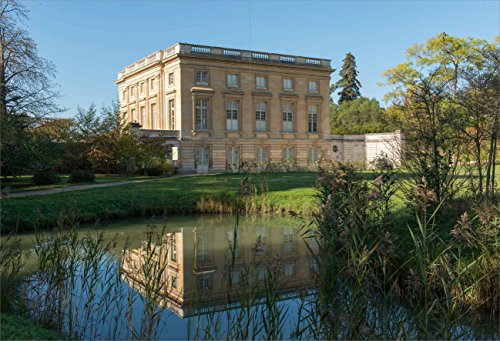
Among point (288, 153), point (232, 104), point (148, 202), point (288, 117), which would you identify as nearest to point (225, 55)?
point (232, 104)

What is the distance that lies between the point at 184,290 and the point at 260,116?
26126mm

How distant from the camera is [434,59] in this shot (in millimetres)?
28125

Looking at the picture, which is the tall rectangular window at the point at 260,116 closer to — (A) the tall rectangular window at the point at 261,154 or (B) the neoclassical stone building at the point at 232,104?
(B) the neoclassical stone building at the point at 232,104

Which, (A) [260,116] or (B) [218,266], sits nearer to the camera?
(B) [218,266]

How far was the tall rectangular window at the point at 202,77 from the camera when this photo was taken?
28.7m

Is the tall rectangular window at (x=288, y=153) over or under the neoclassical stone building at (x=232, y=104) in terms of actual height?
under

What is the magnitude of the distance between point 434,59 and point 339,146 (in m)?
9.19

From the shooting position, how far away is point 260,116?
102 ft

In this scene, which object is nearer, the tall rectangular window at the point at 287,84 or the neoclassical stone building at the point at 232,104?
the neoclassical stone building at the point at 232,104

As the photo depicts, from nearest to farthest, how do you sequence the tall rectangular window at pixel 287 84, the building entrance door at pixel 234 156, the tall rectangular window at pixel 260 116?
the building entrance door at pixel 234 156 < the tall rectangular window at pixel 260 116 < the tall rectangular window at pixel 287 84

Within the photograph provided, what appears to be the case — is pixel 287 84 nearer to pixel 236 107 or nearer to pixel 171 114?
pixel 236 107

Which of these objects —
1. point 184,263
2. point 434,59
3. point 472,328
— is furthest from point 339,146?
point 472,328

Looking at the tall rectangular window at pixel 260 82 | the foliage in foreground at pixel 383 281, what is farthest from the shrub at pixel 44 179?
the tall rectangular window at pixel 260 82

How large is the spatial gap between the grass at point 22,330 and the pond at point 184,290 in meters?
0.34
